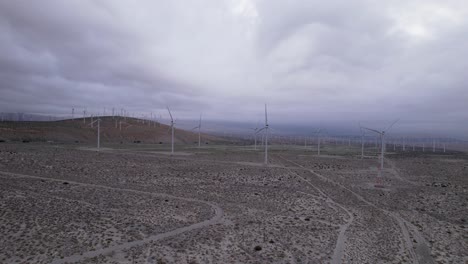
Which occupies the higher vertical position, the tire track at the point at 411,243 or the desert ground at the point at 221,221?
the desert ground at the point at 221,221

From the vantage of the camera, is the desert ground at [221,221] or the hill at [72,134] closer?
the desert ground at [221,221]

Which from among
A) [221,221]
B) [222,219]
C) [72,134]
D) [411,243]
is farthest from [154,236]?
[72,134]

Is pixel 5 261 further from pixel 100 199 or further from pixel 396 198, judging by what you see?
pixel 396 198

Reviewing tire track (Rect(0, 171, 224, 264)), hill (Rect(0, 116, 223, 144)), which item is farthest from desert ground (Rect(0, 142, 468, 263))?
hill (Rect(0, 116, 223, 144))

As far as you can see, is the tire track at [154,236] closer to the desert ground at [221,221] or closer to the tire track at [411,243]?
the desert ground at [221,221]

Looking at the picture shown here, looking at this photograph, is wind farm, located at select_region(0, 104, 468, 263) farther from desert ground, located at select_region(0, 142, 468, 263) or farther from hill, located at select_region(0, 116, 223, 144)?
hill, located at select_region(0, 116, 223, 144)

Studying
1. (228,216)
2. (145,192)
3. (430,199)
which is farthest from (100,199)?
(430,199)

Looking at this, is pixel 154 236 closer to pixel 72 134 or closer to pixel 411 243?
pixel 411 243

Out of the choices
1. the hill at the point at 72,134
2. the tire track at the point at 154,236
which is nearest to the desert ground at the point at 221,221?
the tire track at the point at 154,236
